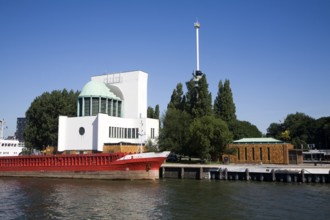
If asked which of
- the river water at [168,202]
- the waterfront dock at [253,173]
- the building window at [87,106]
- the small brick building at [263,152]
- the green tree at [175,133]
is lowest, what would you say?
the river water at [168,202]

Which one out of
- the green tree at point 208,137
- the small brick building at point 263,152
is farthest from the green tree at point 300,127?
the green tree at point 208,137

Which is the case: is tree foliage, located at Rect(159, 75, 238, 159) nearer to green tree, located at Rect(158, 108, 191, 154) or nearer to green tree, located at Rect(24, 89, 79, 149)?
green tree, located at Rect(158, 108, 191, 154)

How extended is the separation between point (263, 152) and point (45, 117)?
51.5 m

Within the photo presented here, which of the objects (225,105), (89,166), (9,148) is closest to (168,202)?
(89,166)

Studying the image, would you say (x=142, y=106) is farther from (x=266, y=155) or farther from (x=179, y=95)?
(x=266, y=155)

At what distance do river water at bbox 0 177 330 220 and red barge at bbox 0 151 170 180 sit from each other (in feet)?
24.2

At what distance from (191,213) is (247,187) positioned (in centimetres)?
1684

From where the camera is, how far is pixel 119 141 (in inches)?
2785

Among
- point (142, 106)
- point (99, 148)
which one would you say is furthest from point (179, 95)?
point (99, 148)

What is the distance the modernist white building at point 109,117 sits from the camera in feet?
224

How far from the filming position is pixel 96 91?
2854 inches

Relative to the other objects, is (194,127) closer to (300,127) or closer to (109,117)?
(109,117)

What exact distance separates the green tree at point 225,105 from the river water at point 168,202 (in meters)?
37.6

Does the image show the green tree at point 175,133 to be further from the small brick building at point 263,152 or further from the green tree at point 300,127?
the green tree at point 300,127
